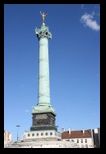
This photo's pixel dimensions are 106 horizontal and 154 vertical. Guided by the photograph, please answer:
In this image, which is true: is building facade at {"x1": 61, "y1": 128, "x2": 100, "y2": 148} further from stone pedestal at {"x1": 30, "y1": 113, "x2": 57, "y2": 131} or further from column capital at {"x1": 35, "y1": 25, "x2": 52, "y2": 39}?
column capital at {"x1": 35, "y1": 25, "x2": 52, "y2": 39}

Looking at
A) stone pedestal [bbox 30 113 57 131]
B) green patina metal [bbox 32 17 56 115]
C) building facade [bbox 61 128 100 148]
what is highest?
green patina metal [bbox 32 17 56 115]

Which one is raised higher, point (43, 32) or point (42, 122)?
point (43, 32)

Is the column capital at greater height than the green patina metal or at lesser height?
greater

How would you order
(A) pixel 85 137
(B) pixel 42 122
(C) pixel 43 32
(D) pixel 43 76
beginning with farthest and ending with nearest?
(A) pixel 85 137, (C) pixel 43 32, (D) pixel 43 76, (B) pixel 42 122

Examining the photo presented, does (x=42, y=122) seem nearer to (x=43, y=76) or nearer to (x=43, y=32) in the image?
(x=43, y=76)

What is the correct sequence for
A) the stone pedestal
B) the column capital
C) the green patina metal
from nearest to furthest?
the stone pedestal
the green patina metal
the column capital

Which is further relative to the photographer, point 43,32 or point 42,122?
point 43,32

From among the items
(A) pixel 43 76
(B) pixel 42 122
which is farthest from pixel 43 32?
(B) pixel 42 122

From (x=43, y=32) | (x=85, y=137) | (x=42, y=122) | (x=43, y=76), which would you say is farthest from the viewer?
(x=85, y=137)

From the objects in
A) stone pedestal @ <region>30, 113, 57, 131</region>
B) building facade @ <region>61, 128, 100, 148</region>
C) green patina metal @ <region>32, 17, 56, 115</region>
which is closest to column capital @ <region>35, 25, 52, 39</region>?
green patina metal @ <region>32, 17, 56, 115</region>

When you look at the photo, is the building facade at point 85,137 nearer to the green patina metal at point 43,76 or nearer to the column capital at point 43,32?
the green patina metal at point 43,76

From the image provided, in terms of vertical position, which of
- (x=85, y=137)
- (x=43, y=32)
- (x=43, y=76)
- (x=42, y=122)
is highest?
(x=43, y=32)

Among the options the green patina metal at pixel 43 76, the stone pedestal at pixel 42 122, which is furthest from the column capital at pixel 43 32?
the stone pedestal at pixel 42 122
